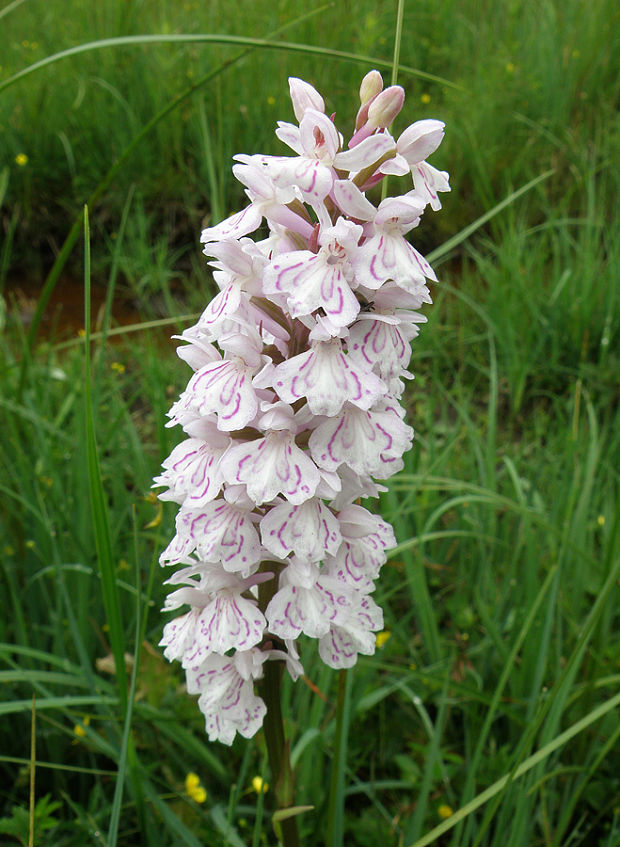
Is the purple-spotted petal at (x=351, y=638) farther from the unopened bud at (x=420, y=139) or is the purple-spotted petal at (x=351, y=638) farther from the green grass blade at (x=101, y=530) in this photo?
the unopened bud at (x=420, y=139)

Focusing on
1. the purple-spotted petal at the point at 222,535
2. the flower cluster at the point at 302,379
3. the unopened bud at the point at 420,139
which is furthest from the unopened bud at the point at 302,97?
the purple-spotted petal at the point at 222,535

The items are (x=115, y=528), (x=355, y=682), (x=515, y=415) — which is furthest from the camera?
(x=515, y=415)

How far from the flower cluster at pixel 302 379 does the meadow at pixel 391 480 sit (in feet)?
0.59

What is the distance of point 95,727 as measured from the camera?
1.80m

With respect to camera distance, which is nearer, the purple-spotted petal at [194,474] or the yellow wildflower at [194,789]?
the purple-spotted petal at [194,474]

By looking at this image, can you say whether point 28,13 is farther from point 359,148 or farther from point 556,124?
point 359,148

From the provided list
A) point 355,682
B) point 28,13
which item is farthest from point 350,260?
point 28,13

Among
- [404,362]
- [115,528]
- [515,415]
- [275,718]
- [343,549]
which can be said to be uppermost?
[404,362]

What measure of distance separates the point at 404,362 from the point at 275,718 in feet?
1.86

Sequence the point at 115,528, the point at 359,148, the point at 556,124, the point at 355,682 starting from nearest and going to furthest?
the point at 359,148 → the point at 355,682 → the point at 115,528 → the point at 556,124

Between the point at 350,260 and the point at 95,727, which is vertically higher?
the point at 350,260

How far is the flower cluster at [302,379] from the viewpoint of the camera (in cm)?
91

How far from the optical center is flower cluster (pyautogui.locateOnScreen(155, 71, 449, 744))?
91 centimetres

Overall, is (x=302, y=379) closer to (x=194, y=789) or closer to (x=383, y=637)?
(x=194, y=789)
